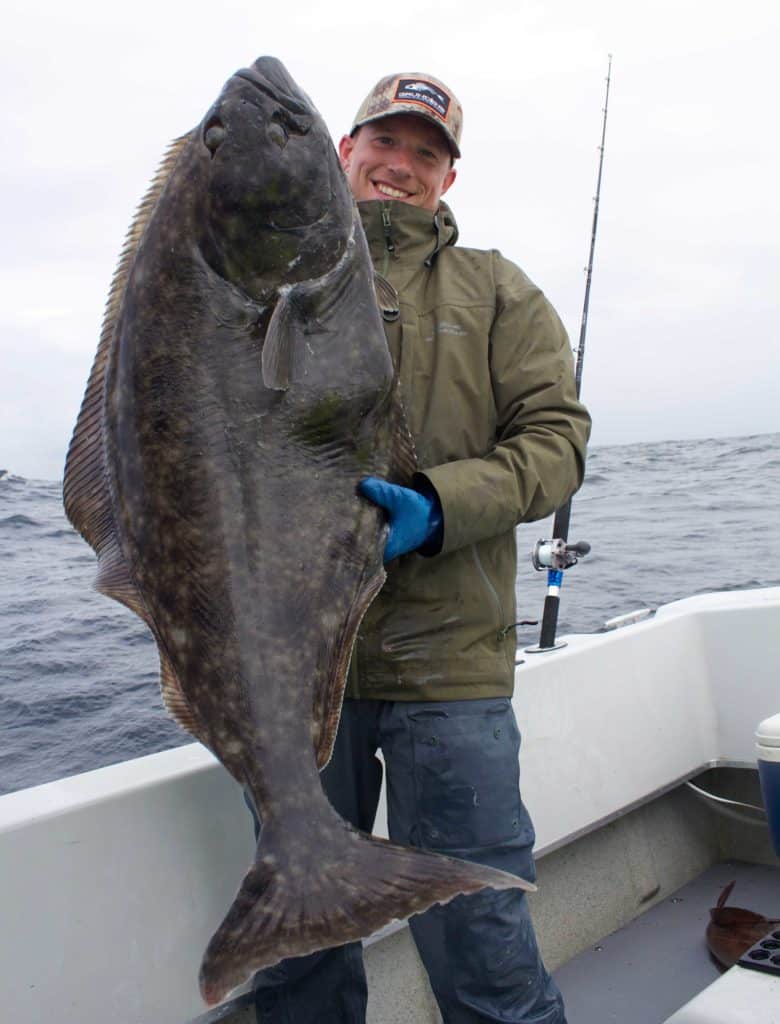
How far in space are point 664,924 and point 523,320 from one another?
2.88 metres

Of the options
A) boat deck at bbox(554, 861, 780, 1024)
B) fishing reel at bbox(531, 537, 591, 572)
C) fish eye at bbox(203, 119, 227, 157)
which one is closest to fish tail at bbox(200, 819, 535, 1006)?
fish eye at bbox(203, 119, 227, 157)

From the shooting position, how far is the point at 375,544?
2049mm

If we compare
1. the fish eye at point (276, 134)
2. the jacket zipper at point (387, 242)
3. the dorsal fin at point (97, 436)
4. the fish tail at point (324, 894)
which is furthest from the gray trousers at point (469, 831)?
the fish eye at point (276, 134)

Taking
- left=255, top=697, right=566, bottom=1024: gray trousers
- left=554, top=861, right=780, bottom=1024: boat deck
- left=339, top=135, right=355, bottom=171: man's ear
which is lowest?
left=554, top=861, right=780, bottom=1024: boat deck

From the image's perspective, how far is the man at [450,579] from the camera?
223 centimetres

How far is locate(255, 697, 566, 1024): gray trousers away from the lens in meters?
2.23

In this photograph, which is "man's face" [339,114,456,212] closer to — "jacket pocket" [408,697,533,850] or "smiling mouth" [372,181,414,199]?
"smiling mouth" [372,181,414,199]

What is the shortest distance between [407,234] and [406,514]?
2.82ft

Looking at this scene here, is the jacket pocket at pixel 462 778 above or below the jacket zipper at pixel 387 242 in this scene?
below

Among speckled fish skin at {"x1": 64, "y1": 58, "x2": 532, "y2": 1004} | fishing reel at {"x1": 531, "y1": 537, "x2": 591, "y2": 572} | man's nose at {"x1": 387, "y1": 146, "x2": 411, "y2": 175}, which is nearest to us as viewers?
speckled fish skin at {"x1": 64, "y1": 58, "x2": 532, "y2": 1004}

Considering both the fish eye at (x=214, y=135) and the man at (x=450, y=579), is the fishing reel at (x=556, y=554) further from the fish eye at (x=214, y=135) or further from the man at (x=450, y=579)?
the fish eye at (x=214, y=135)

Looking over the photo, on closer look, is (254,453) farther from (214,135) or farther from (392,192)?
(392,192)

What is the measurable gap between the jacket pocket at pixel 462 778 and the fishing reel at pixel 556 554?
6.11ft

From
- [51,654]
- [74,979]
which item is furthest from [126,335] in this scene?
[51,654]
